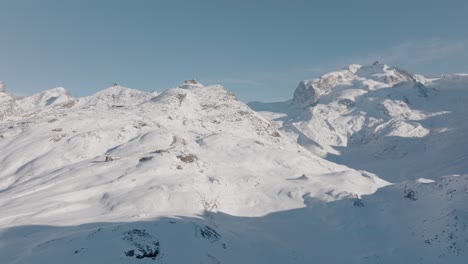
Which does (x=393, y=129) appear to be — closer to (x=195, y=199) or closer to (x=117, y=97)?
(x=117, y=97)

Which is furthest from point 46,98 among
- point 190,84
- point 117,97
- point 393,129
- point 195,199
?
point 195,199

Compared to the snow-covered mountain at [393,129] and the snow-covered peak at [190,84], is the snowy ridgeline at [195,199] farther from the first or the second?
the snow-covered mountain at [393,129]

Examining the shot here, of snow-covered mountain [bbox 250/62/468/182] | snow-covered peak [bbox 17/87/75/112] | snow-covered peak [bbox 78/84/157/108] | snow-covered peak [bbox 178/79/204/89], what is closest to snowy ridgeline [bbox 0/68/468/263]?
snow-covered peak [bbox 78/84/157/108]

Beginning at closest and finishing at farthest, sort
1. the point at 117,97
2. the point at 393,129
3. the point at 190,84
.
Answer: the point at 117,97, the point at 190,84, the point at 393,129

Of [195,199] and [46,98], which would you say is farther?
[46,98]

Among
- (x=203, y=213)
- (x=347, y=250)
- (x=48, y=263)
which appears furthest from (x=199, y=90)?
(x=48, y=263)

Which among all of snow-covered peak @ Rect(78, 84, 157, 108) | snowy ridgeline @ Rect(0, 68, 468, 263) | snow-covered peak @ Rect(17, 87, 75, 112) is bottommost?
snowy ridgeline @ Rect(0, 68, 468, 263)

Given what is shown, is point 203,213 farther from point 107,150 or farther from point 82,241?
point 107,150

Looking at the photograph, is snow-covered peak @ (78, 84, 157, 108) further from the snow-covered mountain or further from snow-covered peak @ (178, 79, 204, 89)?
the snow-covered mountain

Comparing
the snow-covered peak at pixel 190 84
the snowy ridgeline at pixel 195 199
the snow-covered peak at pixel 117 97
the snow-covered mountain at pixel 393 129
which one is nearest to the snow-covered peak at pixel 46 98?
the snow-covered peak at pixel 117 97
